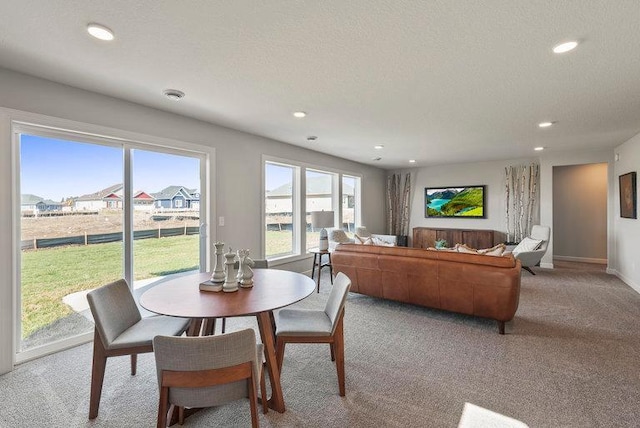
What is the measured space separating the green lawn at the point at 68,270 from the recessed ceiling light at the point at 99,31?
1927 mm

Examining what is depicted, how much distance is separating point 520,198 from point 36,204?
7.82m

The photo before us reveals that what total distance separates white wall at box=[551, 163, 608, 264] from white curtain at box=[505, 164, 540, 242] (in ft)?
3.34

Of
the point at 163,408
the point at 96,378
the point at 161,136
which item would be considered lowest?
the point at 96,378

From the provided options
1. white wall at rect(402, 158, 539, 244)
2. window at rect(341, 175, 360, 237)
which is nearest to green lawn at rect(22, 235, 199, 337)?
window at rect(341, 175, 360, 237)

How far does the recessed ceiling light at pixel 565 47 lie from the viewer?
196 cm

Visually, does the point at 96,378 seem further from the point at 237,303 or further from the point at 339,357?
the point at 339,357

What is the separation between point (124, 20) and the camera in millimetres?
1726

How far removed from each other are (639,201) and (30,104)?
7.05 metres

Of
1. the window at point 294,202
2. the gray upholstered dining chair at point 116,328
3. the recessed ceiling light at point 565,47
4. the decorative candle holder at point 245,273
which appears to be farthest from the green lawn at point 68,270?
the recessed ceiling light at point 565,47

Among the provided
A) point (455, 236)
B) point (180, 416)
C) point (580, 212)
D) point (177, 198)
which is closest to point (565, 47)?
point (180, 416)

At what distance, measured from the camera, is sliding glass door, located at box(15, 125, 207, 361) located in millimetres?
2586

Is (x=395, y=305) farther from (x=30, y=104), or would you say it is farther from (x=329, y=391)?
(x=30, y=104)

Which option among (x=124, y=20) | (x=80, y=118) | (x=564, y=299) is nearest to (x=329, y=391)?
(x=124, y=20)

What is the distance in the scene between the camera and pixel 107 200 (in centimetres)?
301
